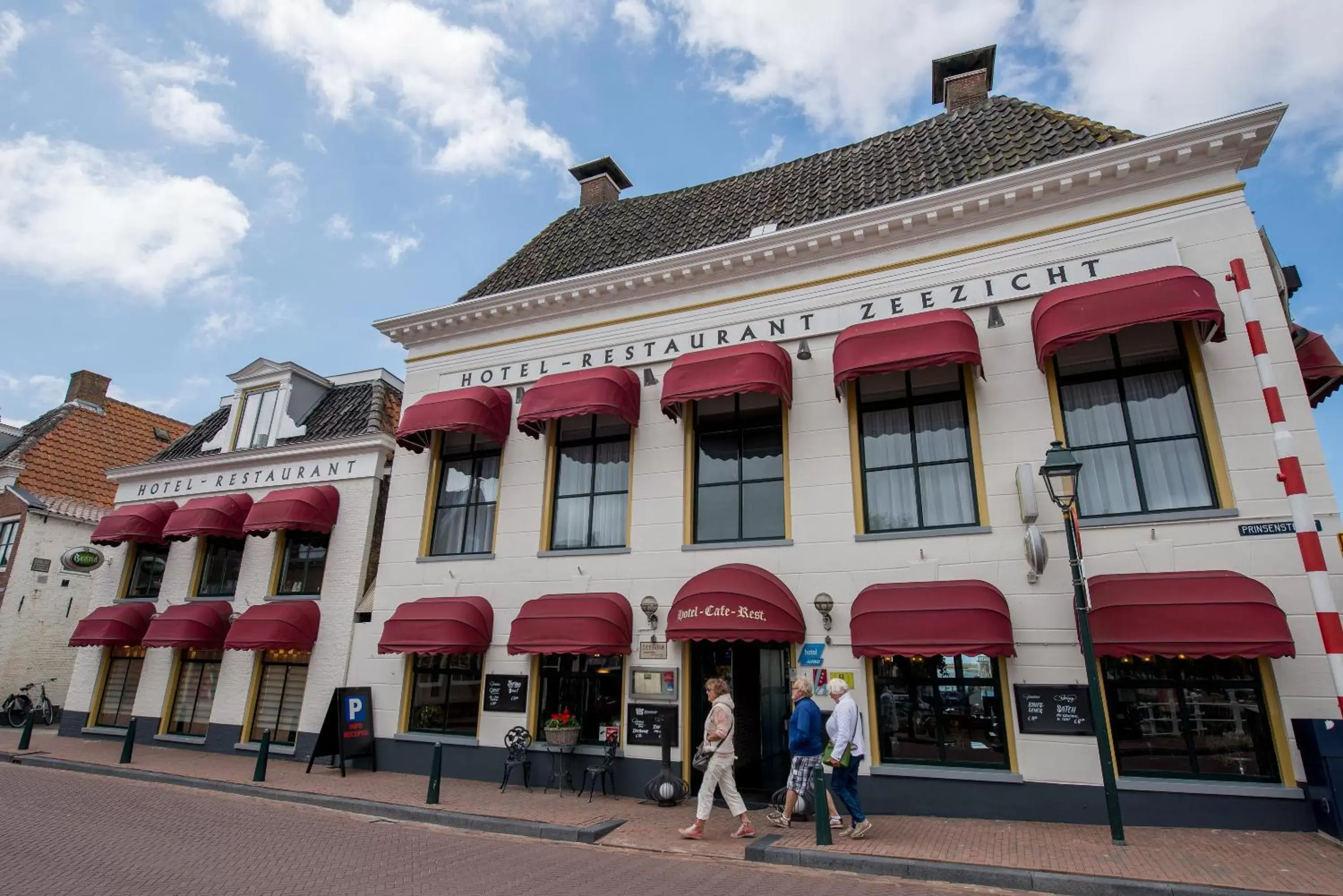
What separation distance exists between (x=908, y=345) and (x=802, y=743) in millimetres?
5698

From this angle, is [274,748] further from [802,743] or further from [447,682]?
[802,743]

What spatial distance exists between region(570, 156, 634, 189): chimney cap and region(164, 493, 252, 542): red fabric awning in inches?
494

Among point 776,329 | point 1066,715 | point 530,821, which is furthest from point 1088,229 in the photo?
point 530,821

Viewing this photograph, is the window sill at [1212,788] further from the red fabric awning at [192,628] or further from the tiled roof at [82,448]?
the tiled roof at [82,448]

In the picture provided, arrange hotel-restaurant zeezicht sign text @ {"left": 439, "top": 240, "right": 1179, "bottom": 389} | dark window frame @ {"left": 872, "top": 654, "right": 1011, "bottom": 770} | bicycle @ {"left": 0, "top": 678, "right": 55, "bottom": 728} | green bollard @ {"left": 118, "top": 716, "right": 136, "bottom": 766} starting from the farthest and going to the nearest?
bicycle @ {"left": 0, "top": 678, "right": 55, "bottom": 728}
green bollard @ {"left": 118, "top": 716, "right": 136, "bottom": 766}
hotel-restaurant zeezicht sign text @ {"left": 439, "top": 240, "right": 1179, "bottom": 389}
dark window frame @ {"left": 872, "top": 654, "right": 1011, "bottom": 770}

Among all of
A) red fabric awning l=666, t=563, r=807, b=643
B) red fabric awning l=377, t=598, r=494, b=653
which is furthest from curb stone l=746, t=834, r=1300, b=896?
red fabric awning l=377, t=598, r=494, b=653

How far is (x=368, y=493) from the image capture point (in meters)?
15.2

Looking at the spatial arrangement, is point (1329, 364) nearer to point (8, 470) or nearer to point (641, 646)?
point (641, 646)

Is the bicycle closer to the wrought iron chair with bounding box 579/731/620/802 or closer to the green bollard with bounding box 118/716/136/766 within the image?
the green bollard with bounding box 118/716/136/766

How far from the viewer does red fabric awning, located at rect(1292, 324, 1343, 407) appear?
10.1 meters

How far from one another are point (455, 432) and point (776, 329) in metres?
6.89

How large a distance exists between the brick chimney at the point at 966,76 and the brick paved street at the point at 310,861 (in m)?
15.3

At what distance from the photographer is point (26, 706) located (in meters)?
19.2

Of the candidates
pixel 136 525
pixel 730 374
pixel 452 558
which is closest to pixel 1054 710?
pixel 730 374
